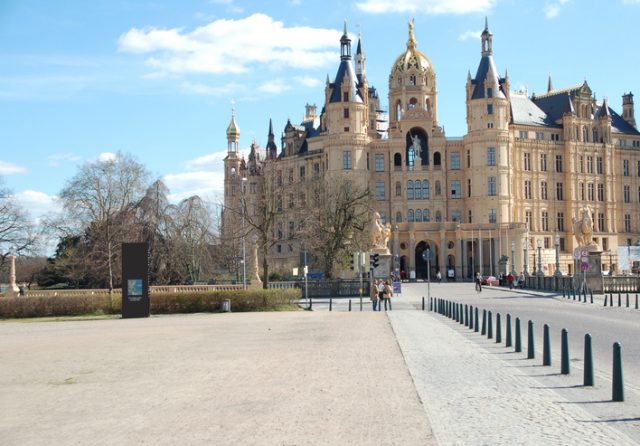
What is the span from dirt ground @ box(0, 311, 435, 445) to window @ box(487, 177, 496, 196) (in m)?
83.6

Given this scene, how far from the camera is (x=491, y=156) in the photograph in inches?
4267

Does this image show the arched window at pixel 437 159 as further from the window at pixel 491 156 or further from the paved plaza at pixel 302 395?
the paved plaza at pixel 302 395

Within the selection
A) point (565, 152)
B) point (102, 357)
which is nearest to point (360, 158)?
point (565, 152)

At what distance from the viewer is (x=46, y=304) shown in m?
43.4

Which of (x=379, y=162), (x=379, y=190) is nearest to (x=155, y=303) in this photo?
(x=379, y=190)

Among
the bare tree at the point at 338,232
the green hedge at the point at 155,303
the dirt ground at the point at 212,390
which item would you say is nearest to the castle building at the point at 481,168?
the bare tree at the point at 338,232

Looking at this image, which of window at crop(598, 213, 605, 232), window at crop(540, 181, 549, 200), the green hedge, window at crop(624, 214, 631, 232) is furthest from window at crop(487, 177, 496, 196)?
the green hedge

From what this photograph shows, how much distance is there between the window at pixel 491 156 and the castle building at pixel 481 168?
13cm

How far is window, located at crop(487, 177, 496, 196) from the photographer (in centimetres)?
10788

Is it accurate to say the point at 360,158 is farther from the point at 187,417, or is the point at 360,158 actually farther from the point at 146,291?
the point at 187,417

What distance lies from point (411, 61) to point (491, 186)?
858 inches

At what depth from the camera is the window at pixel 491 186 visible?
354 feet

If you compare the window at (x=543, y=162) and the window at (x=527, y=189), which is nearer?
the window at (x=527, y=189)

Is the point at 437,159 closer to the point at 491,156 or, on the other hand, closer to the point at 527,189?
the point at 491,156
